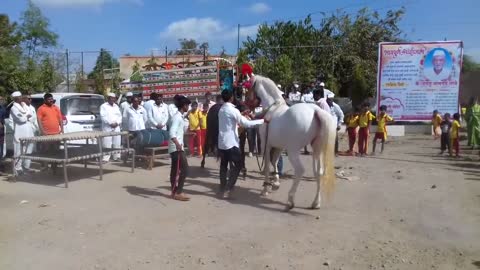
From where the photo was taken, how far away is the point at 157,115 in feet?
36.1

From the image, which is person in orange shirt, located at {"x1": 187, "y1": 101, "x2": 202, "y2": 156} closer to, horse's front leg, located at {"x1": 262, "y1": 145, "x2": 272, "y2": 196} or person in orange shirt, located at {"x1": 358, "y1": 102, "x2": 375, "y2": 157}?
person in orange shirt, located at {"x1": 358, "y1": 102, "x2": 375, "y2": 157}

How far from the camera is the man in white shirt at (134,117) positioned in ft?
34.9

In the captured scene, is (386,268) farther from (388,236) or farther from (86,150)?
(86,150)

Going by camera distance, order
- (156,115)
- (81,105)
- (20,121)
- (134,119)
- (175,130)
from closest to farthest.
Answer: (175,130) < (20,121) < (134,119) < (156,115) < (81,105)

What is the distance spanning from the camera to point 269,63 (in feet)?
→ 76.2

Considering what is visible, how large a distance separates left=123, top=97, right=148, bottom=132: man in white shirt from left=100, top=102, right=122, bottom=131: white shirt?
21 cm

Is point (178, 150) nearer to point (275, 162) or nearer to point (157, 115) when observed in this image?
point (275, 162)

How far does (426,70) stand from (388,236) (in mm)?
12277

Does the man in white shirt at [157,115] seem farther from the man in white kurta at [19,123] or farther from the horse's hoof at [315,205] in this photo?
the horse's hoof at [315,205]

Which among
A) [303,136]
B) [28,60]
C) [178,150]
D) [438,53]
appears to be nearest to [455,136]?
[438,53]

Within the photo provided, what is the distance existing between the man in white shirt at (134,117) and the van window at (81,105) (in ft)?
3.58

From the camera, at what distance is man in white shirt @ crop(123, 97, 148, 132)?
1064 cm

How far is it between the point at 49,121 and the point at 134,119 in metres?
1.94

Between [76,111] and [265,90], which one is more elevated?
[265,90]
